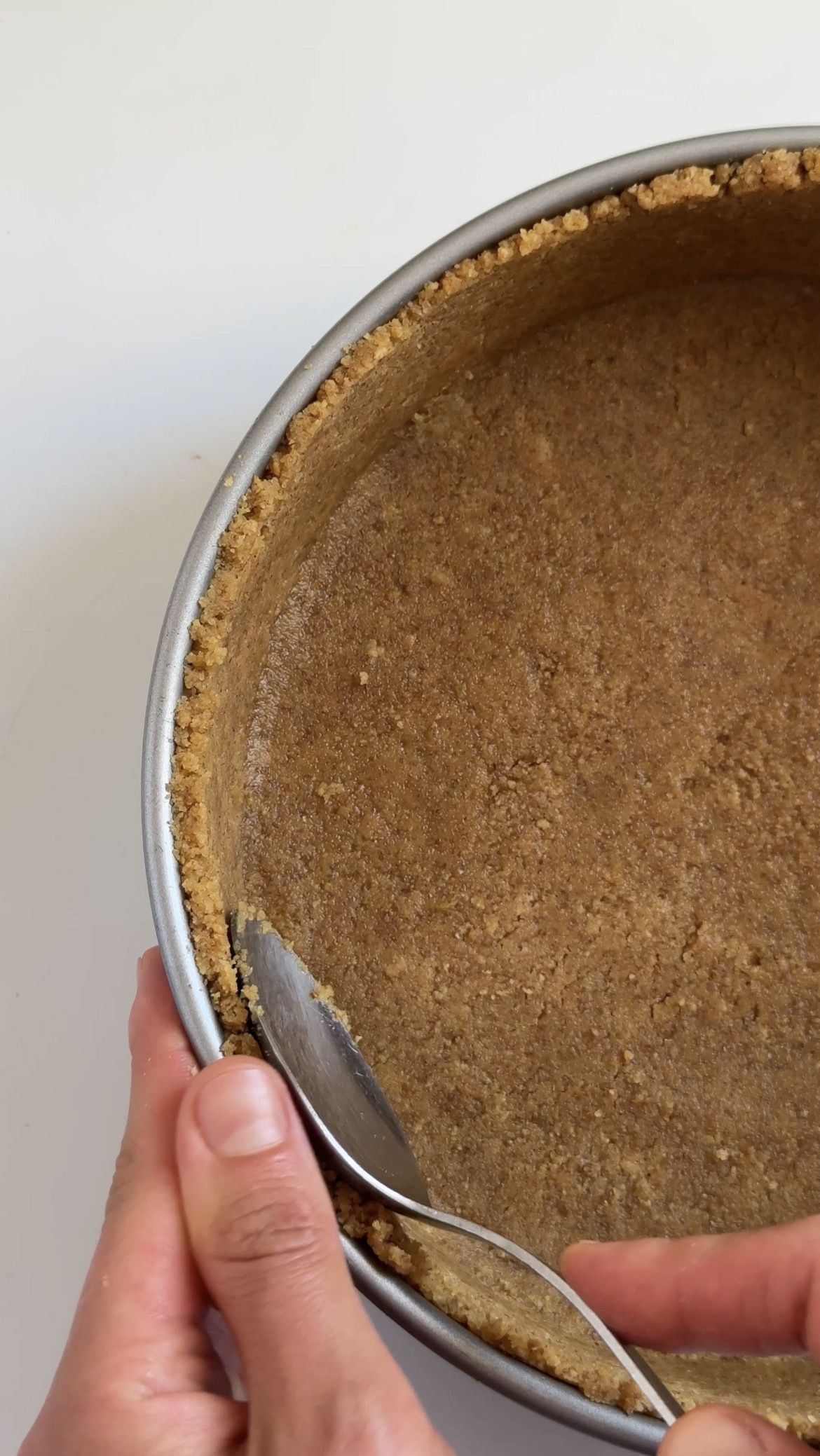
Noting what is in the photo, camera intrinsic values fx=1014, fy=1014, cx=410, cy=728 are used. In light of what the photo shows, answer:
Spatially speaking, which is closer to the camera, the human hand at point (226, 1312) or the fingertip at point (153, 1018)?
the human hand at point (226, 1312)

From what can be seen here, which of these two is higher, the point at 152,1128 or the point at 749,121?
the point at 749,121

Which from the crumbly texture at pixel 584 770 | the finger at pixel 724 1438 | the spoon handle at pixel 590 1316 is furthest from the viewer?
the crumbly texture at pixel 584 770

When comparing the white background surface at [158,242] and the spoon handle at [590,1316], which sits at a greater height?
the white background surface at [158,242]

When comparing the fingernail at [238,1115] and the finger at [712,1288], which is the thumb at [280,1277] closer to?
the fingernail at [238,1115]

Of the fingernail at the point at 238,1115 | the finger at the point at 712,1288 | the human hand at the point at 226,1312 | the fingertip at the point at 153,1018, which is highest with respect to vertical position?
the fingertip at the point at 153,1018

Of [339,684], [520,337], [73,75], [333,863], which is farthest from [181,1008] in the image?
[73,75]

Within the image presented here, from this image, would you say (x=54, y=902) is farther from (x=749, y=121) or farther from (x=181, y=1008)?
(x=749, y=121)

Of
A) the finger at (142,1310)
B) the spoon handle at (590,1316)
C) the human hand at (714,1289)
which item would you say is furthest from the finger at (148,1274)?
the human hand at (714,1289)

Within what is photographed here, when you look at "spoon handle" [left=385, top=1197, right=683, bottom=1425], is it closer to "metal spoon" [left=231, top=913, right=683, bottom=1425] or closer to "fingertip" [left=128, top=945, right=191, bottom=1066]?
"metal spoon" [left=231, top=913, right=683, bottom=1425]
